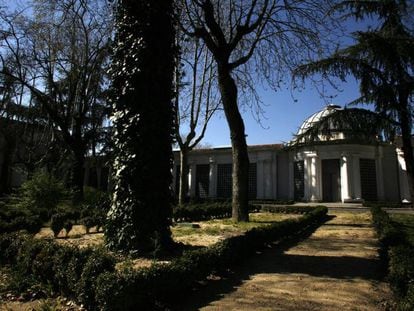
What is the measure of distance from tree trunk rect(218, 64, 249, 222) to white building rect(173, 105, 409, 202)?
1551 cm

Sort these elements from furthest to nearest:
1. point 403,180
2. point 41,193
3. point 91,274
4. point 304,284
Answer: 1. point 403,180
2. point 41,193
3. point 304,284
4. point 91,274

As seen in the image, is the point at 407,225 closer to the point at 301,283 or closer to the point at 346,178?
the point at 301,283

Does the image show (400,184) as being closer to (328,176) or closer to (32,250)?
(328,176)

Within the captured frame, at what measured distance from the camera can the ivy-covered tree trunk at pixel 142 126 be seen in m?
8.55

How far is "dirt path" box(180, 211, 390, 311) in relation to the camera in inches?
219

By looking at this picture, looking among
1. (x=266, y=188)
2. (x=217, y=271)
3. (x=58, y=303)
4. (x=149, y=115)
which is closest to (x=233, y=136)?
(x=149, y=115)

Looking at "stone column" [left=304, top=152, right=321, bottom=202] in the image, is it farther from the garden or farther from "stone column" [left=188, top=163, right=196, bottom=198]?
the garden

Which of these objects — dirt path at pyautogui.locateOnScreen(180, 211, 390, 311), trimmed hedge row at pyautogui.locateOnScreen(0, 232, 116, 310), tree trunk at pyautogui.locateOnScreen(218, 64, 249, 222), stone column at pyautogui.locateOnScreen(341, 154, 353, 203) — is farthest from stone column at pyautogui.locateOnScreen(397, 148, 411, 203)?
trimmed hedge row at pyautogui.locateOnScreen(0, 232, 116, 310)

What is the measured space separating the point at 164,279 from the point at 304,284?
2497 millimetres

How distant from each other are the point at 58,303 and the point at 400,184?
31750mm

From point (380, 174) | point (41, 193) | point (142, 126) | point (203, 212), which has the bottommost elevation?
point (203, 212)

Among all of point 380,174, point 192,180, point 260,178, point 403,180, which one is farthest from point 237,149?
point 192,180

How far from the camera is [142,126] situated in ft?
28.7

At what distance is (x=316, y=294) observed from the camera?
237 inches
